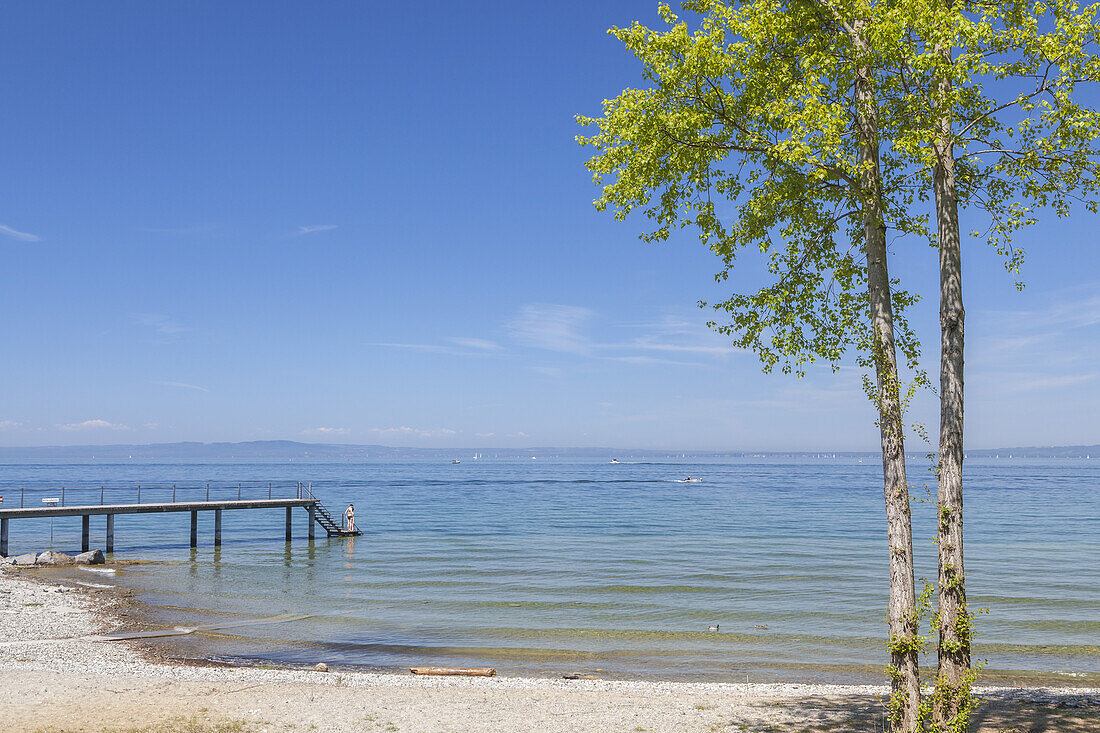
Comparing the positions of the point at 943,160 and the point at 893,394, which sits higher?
the point at 943,160

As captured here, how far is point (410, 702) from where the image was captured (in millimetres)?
13906

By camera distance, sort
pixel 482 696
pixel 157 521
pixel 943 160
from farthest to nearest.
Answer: pixel 157 521
pixel 482 696
pixel 943 160

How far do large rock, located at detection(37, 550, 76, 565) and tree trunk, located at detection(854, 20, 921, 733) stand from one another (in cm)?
3475

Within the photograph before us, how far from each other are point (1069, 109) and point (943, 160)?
1.23 m

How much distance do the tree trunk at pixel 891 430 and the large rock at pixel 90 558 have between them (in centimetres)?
3447

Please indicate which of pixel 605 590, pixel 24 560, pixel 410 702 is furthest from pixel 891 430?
pixel 24 560

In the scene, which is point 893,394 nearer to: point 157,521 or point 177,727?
point 177,727

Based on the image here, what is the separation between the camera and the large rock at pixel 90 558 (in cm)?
3519

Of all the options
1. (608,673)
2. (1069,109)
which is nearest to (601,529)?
(608,673)

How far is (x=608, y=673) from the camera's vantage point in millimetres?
17578

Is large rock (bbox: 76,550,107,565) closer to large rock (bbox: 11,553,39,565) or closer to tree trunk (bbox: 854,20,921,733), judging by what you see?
large rock (bbox: 11,553,39,565)

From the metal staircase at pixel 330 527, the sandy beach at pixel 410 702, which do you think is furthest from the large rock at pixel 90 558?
the sandy beach at pixel 410 702

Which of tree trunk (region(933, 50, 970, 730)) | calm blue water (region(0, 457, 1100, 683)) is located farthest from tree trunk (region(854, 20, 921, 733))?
calm blue water (region(0, 457, 1100, 683))

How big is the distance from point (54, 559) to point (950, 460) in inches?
1416
